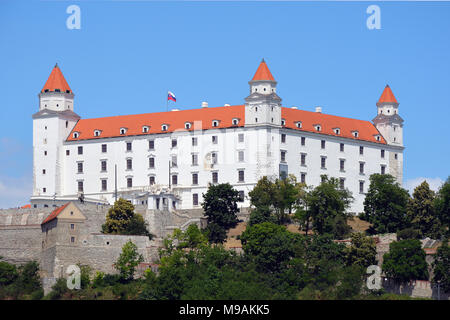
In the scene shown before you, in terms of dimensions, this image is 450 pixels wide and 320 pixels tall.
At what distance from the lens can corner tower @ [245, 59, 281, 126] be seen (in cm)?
13225

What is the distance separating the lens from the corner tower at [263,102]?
132 metres

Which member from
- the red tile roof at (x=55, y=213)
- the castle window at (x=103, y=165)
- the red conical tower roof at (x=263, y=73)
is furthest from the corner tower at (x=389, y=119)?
the red tile roof at (x=55, y=213)

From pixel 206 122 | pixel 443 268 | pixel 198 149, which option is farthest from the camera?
pixel 206 122

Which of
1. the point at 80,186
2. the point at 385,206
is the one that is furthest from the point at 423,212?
the point at 80,186

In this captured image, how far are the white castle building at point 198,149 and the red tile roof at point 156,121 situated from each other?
0.30ft

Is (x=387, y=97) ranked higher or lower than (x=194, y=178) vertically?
higher

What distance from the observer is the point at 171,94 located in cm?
13825

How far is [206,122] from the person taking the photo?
445ft

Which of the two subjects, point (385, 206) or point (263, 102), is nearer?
point (385, 206)

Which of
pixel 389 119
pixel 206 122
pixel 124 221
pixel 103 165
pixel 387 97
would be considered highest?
pixel 387 97

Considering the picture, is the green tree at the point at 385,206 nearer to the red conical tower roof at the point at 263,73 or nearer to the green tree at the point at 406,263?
the green tree at the point at 406,263

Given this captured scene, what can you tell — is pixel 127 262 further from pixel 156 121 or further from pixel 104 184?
pixel 156 121

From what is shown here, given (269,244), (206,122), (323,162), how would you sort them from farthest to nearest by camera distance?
(323,162) → (206,122) → (269,244)

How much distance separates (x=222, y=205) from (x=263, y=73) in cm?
1432
